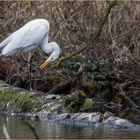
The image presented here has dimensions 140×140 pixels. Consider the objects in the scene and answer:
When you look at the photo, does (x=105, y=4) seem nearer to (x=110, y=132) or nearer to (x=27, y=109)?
(x=27, y=109)

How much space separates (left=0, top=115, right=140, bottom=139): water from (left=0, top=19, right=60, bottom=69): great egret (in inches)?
105

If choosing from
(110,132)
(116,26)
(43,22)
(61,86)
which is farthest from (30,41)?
(110,132)

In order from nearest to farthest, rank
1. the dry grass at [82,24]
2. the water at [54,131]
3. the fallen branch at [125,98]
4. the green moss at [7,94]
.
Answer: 1. the water at [54,131]
2. the green moss at [7,94]
3. the fallen branch at [125,98]
4. the dry grass at [82,24]

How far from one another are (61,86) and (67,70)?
41 centimetres

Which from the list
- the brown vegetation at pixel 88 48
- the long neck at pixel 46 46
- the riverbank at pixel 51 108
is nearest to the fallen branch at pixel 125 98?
the brown vegetation at pixel 88 48

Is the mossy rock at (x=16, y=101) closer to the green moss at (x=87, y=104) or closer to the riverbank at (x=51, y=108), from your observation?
the riverbank at (x=51, y=108)

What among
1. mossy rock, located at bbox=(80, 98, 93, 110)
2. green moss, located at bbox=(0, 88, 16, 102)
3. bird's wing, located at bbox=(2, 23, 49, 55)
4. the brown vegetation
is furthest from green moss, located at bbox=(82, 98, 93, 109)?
bird's wing, located at bbox=(2, 23, 49, 55)

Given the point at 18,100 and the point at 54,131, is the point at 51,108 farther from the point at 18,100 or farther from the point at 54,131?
the point at 54,131

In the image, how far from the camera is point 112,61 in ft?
39.7

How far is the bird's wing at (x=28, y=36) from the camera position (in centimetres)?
1144

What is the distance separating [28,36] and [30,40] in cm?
10

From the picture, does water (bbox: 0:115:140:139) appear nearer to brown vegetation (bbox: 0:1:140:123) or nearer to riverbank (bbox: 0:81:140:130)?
riverbank (bbox: 0:81:140:130)

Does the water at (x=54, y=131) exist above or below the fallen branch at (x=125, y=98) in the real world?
below

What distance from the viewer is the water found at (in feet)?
23.9
